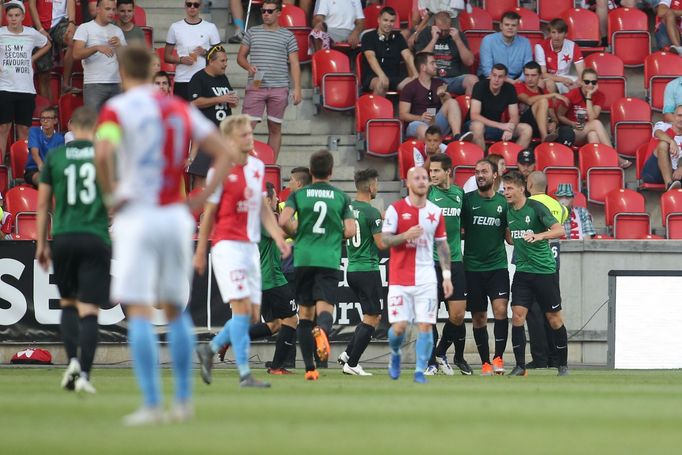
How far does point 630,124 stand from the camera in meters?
22.2

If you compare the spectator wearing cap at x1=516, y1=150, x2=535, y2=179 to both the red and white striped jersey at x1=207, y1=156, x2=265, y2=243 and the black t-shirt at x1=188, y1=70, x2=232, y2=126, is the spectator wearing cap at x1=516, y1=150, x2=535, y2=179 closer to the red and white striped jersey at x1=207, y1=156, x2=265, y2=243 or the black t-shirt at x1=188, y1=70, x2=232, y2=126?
the black t-shirt at x1=188, y1=70, x2=232, y2=126

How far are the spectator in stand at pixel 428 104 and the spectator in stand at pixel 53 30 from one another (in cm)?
512

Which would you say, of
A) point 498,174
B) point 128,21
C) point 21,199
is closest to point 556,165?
point 498,174

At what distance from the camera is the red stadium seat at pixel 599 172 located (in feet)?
69.2

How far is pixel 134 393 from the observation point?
410 inches

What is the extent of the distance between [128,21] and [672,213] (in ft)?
28.1

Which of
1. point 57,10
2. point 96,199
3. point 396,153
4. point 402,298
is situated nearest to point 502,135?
point 396,153

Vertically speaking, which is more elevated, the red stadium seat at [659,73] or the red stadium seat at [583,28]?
the red stadium seat at [583,28]

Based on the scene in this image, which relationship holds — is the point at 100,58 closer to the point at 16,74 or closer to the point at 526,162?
the point at 16,74

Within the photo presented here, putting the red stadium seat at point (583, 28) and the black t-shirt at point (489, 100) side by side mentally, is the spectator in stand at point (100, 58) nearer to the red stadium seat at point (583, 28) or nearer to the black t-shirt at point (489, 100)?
the black t-shirt at point (489, 100)

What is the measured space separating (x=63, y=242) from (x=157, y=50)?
37.6 ft

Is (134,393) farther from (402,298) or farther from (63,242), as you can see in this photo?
(402,298)

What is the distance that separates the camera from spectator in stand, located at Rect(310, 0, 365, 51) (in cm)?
2194

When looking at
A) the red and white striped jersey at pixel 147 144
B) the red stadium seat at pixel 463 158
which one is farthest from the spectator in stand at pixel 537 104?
the red and white striped jersey at pixel 147 144
